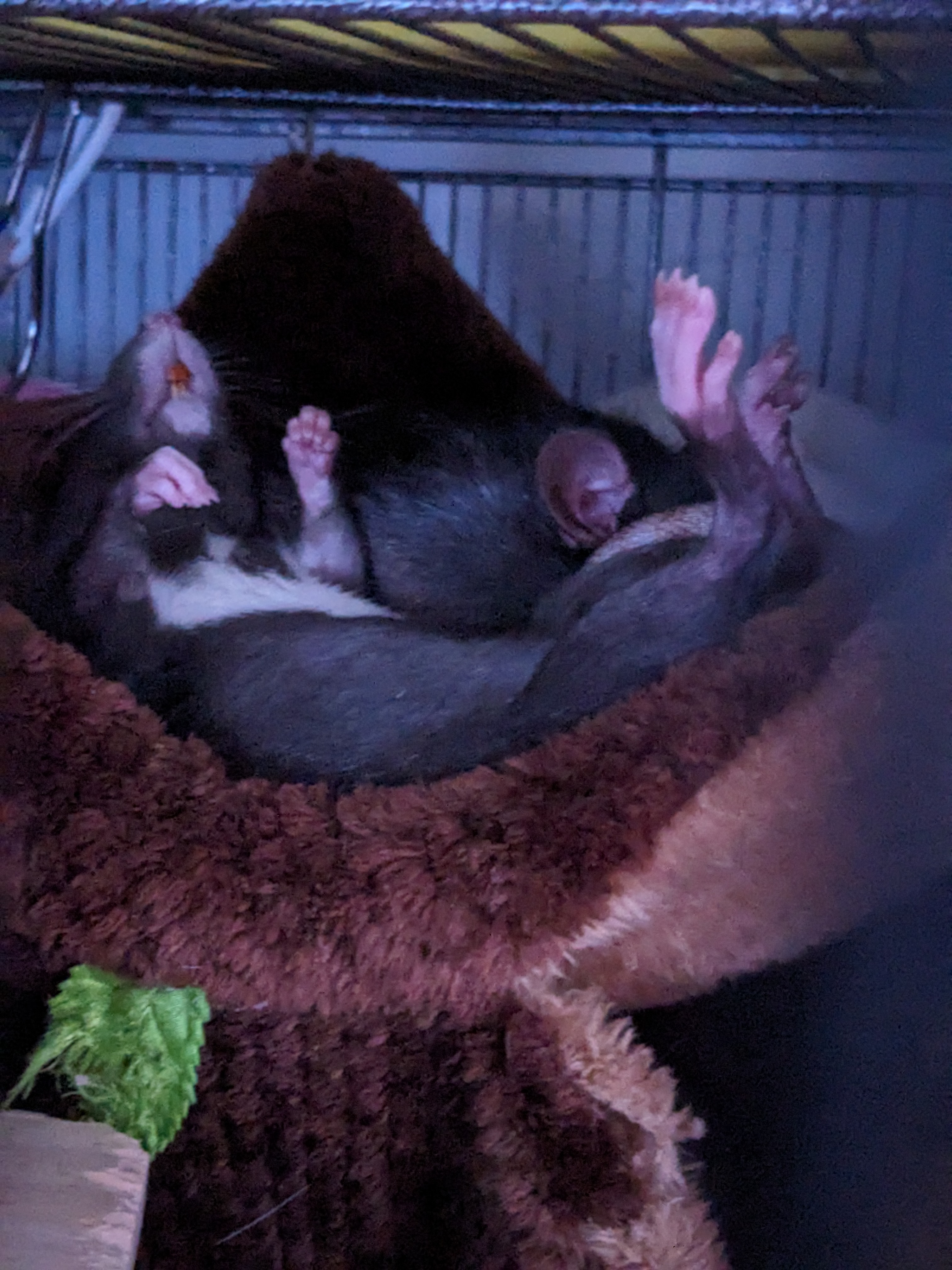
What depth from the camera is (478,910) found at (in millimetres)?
645

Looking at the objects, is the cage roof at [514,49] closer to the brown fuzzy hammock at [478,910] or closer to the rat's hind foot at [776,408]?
the rat's hind foot at [776,408]

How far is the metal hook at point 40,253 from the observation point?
1.03 metres

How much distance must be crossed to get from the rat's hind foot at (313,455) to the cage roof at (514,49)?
0.28 metres

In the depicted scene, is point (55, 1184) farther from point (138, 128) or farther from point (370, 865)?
point (138, 128)

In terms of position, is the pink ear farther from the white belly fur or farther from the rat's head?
the rat's head

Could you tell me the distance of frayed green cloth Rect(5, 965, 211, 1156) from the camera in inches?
25.9

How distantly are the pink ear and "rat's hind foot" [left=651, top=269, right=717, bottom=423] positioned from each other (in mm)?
198

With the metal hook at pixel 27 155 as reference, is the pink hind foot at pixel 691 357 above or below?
below

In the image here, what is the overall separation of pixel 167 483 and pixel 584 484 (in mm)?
337

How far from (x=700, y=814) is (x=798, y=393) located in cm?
30

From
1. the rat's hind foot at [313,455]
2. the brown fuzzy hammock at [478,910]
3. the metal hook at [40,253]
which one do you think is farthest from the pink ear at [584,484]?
the metal hook at [40,253]

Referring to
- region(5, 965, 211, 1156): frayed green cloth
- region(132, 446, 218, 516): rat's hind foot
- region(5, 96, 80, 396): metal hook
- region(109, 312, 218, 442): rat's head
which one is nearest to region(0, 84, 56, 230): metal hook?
region(5, 96, 80, 396): metal hook

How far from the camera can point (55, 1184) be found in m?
0.59

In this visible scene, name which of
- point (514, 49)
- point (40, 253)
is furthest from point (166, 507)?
point (514, 49)
